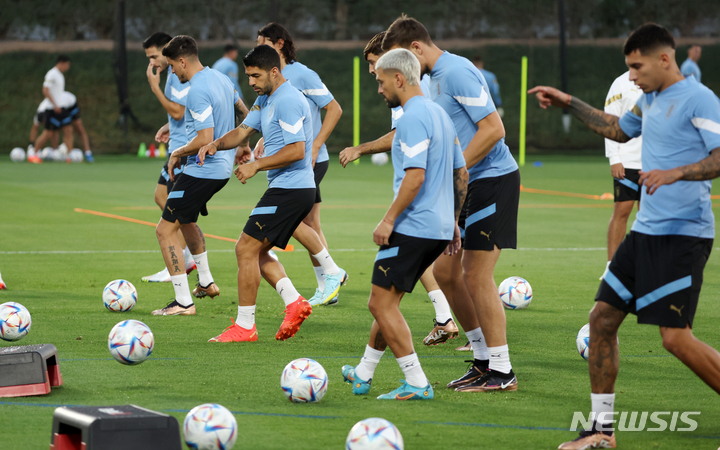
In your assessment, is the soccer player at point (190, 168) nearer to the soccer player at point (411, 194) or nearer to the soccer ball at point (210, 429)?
the soccer player at point (411, 194)

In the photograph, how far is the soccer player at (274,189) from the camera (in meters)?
6.93

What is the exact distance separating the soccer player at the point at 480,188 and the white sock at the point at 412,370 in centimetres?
43

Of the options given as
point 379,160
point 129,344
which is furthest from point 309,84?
point 379,160

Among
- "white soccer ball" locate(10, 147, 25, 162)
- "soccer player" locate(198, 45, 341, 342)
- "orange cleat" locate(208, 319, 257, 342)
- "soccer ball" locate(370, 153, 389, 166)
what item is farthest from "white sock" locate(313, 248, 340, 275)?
"white soccer ball" locate(10, 147, 25, 162)

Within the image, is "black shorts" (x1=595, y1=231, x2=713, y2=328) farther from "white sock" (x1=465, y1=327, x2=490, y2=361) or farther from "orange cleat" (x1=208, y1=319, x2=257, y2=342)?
"orange cleat" (x1=208, y1=319, x2=257, y2=342)

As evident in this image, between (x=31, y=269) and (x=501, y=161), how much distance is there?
20.8 feet

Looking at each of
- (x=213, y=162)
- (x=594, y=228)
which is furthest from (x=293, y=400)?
(x=594, y=228)

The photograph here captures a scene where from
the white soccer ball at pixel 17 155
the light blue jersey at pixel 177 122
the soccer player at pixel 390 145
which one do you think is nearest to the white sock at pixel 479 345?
the soccer player at pixel 390 145

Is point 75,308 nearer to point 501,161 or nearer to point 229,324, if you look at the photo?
point 229,324

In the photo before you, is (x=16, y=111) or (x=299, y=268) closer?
(x=299, y=268)

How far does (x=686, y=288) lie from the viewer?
4.35 meters

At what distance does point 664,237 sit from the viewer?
441 cm

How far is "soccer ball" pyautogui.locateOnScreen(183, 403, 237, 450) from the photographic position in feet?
14.3

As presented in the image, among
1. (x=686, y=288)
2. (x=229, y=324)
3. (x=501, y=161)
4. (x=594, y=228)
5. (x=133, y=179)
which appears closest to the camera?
(x=686, y=288)
